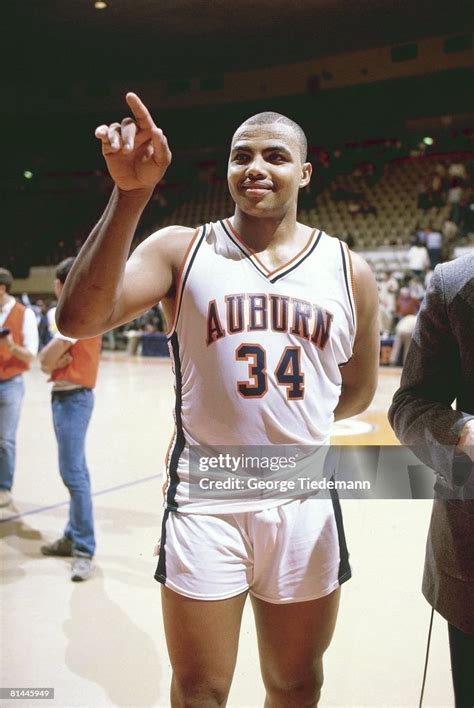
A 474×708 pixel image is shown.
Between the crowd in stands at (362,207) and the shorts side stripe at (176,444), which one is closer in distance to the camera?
the shorts side stripe at (176,444)

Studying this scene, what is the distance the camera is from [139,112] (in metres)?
1.20

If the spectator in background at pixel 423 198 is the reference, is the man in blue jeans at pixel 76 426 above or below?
below

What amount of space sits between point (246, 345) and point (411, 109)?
14101 millimetres

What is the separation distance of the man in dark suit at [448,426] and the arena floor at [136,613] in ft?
3.72

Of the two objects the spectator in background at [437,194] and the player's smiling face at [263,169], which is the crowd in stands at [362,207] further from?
the player's smiling face at [263,169]

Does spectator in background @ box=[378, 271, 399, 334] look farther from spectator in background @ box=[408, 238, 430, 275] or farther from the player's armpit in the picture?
the player's armpit

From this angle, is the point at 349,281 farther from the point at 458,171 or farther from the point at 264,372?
the point at 458,171

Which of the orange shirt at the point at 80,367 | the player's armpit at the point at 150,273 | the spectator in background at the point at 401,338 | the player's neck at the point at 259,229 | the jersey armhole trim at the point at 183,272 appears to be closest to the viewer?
the player's armpit at the point at 150,273

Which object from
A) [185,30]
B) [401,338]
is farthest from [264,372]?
[185,30]

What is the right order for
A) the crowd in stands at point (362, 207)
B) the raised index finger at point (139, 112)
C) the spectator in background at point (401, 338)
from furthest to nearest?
1. the crowd in stands at point (362, 207)
2. the spectator in background at point (401, 338)
3. the raised index finger at point (139, 112)

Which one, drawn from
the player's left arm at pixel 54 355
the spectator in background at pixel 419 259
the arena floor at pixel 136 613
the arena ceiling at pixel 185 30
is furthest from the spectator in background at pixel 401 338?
the player's left arm at pixel 54 355

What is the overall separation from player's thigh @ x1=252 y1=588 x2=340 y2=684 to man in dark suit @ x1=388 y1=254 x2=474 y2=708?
0.29 meters

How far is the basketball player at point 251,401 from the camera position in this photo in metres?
1.50

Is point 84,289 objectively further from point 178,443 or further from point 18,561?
point 18,561
